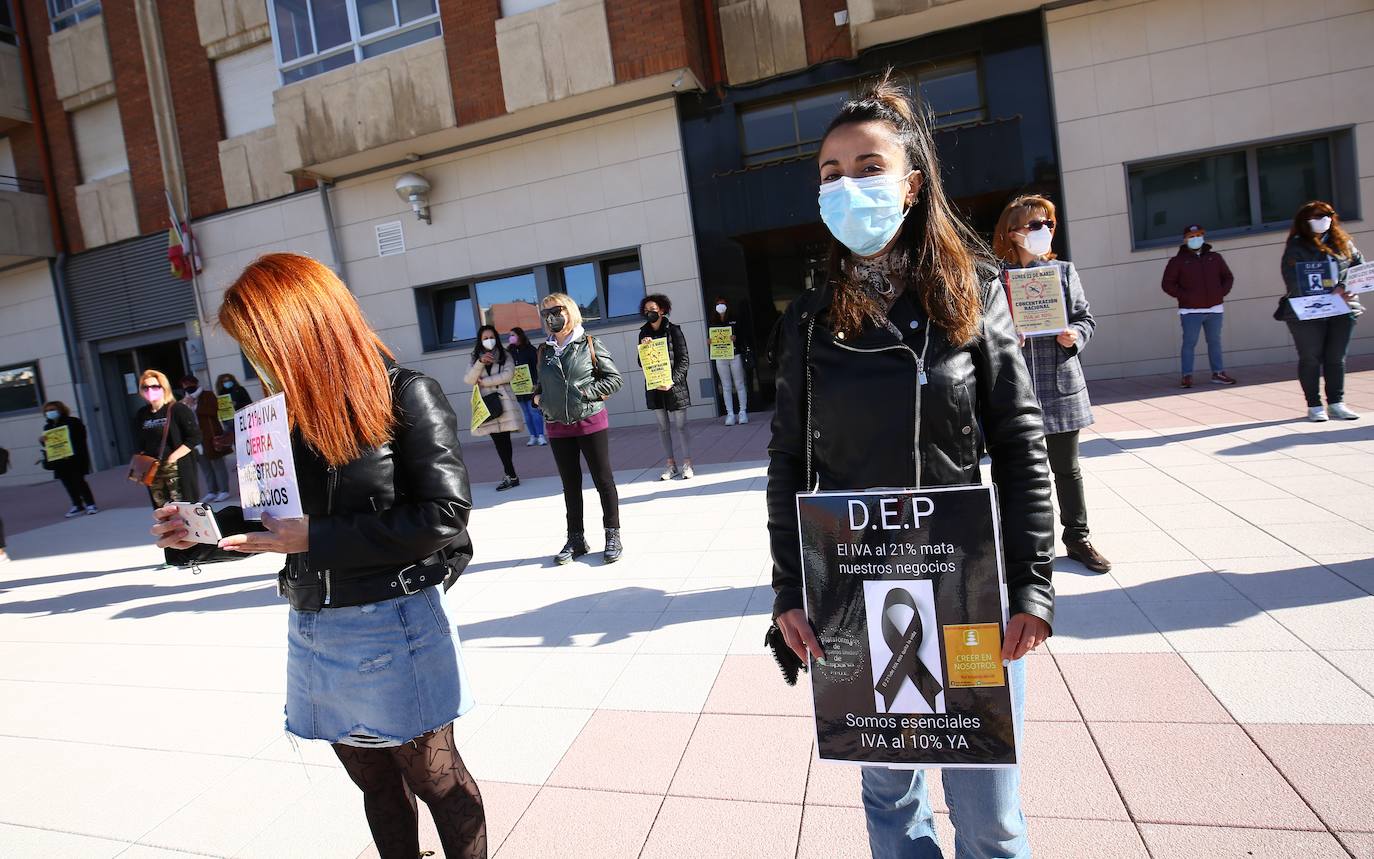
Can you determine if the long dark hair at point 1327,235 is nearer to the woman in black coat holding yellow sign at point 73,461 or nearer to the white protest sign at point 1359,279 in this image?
the white protest sign at point 1359,279

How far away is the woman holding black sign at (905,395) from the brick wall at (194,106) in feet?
55.0

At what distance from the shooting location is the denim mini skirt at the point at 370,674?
6.11ft

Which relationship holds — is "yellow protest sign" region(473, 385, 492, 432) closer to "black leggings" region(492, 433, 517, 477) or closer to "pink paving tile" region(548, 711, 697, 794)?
"black leggings" region(492, 433, 517, 477)

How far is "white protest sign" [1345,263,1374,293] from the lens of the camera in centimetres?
633

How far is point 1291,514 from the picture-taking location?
14.6 feet

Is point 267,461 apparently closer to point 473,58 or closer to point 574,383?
point 574,383

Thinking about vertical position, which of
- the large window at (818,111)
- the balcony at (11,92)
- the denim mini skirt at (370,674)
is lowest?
the denim mini skirt at (370,674)

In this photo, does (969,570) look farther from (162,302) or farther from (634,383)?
(162,302)

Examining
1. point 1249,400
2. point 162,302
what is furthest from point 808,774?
point 162,302

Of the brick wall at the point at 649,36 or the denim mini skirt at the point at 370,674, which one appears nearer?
the denim mini skirt at the point at 370,674

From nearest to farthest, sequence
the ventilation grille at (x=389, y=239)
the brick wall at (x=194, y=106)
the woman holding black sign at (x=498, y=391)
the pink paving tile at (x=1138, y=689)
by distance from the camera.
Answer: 1. the pink paving tile at (x=1138, y=689)
2. the woman holding black sign at (x=498, y=391)
3. the ventilation grille at (x=389, y=239)
4. the brick wall at (x=194, y=106)

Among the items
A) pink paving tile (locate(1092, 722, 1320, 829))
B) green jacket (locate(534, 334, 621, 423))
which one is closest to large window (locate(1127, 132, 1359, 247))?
green jacket (locate(534, 334, 621, 423))

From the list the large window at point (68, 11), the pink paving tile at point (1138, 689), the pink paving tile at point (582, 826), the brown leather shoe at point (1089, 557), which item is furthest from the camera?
the large window at point (68, 11)

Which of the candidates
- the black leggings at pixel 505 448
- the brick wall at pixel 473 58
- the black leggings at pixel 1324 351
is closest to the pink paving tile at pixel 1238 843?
the black leggings at pixel 1324 351
